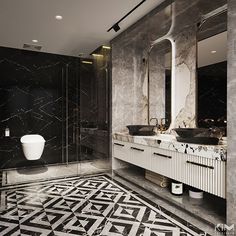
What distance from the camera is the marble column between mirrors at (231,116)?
1.87 m

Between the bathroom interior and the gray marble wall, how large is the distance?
0.06 ft

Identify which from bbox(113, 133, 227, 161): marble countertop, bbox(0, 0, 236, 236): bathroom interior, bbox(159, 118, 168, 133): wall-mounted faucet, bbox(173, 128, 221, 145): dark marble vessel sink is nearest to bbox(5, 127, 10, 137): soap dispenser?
bbox(0, 0, 236, 236): bathroom interior

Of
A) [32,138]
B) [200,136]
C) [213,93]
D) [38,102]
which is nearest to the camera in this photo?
[200,136]

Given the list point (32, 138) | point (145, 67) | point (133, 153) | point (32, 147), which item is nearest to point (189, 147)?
point (133, 153)

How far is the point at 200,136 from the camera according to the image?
2.30 meters

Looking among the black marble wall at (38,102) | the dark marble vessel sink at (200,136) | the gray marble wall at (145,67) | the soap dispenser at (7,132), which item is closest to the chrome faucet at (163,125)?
the gray marble wall at (145,67)

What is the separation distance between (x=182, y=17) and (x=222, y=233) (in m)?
2.62

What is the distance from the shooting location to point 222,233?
2000 millimetres

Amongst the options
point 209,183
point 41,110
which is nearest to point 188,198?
point 209,183

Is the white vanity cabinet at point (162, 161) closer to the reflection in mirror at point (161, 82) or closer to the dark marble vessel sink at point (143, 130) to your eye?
the dark marble vessel sink at point (143, 130)

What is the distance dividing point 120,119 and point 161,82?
1.06 meters

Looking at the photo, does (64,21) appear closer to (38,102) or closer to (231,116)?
(38,102)

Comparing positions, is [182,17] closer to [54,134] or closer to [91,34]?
[91,34]

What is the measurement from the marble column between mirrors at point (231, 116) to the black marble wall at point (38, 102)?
3441 millimetres
